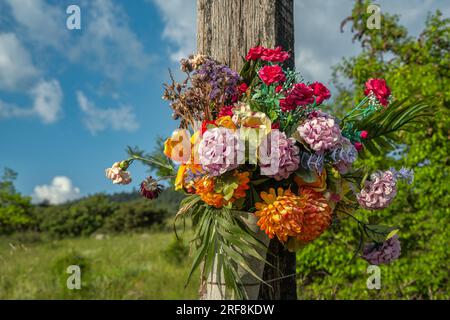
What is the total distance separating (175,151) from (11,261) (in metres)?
9.97

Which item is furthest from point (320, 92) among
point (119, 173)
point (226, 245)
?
point (119, 173)

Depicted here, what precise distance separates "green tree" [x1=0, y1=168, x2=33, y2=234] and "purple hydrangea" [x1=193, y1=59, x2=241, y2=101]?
1556cm

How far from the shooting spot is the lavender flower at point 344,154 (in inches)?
94.7

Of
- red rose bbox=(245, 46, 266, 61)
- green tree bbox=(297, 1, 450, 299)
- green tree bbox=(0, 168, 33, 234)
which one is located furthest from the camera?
green tree bbox=(0, 168, 33, 234)

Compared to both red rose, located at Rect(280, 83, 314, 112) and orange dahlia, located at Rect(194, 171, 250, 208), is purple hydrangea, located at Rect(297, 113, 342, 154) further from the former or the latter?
orange dahlia, located at Rect(194, 171, 250, 208)

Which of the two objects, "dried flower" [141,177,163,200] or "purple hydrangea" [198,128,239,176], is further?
"dried flower" [141,177,163,200]

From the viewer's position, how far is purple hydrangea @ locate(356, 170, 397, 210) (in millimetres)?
2561

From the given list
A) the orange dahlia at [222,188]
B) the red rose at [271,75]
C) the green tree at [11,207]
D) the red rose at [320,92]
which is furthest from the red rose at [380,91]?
the green tree at [11,207]

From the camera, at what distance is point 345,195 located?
8.78 ft

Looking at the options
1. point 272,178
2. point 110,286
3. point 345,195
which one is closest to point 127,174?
point 272,178

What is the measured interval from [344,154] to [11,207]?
16328 millimetres

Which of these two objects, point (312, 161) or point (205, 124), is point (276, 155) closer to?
point (312, 161)

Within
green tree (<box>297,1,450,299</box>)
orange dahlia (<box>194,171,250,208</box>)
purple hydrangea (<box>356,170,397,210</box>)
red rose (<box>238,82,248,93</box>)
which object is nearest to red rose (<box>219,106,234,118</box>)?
red rose (<box>238,82,248,93</box>)
